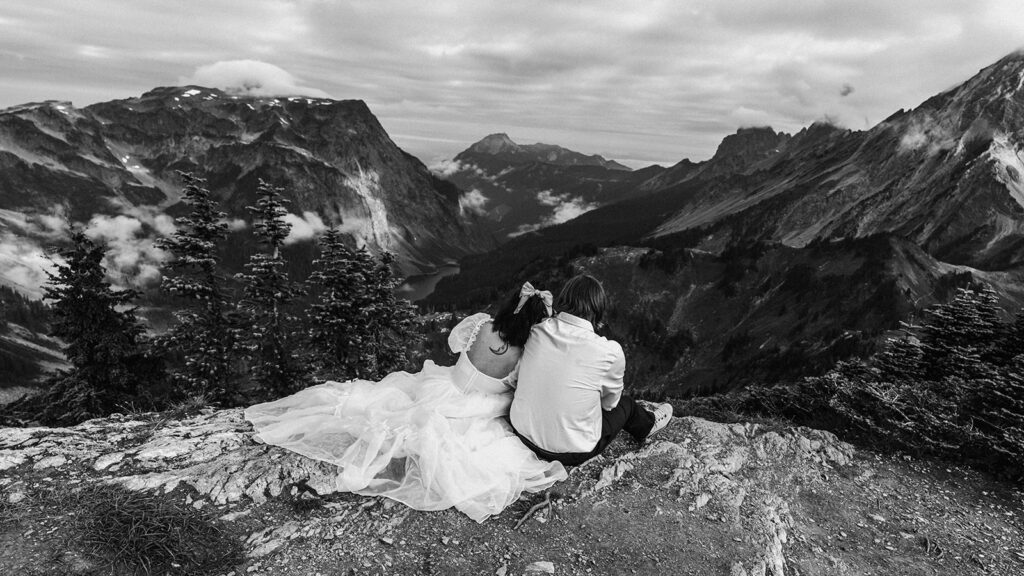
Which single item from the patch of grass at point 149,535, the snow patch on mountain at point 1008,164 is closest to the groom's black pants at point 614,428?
the patch of grass at point 149,535

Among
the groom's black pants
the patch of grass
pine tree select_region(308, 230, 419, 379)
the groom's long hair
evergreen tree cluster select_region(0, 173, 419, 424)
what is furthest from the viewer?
pine tree select_region(308, 230, 419, 379)

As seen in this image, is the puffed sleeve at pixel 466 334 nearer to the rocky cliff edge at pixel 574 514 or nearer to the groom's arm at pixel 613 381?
the groom's arm at pixel 613 381

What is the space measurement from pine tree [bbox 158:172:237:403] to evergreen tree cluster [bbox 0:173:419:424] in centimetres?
5

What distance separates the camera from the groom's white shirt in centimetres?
643

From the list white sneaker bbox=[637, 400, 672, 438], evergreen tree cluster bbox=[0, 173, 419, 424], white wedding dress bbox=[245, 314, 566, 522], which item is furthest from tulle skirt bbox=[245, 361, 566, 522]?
evergreen tree cluster bbox=[0, 173, 419, 424]

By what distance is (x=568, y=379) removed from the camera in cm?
643

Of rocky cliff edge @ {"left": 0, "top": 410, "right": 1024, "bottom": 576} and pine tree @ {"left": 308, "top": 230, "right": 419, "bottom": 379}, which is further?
pine tree @ {"left": 308, "top": 230, "right": 419, "bottom": 379}

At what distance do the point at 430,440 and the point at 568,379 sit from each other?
208cm

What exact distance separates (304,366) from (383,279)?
6.52 meters

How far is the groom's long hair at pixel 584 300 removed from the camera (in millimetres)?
6535

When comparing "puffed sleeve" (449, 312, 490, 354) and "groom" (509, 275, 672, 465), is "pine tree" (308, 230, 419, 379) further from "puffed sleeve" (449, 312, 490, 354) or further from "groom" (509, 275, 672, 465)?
"groom" (509, 275, 672, 465)

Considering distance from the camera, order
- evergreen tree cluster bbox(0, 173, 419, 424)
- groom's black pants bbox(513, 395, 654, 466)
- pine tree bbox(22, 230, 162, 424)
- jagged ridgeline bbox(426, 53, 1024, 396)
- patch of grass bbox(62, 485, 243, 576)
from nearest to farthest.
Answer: patch of grass bbox(62, 485, 243, 576) < groom's black pants bbox(513, 395, 654, 466) < pine tree bbox(22, 230, 162, 424) < evergreen tree cluster bbox(0, 173, 419, 424) < jagged ridgeline bbox(426, 53, 1024, 396)

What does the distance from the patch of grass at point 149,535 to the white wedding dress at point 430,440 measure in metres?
1.51

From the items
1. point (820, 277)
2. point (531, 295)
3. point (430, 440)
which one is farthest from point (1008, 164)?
point (430, 440)
